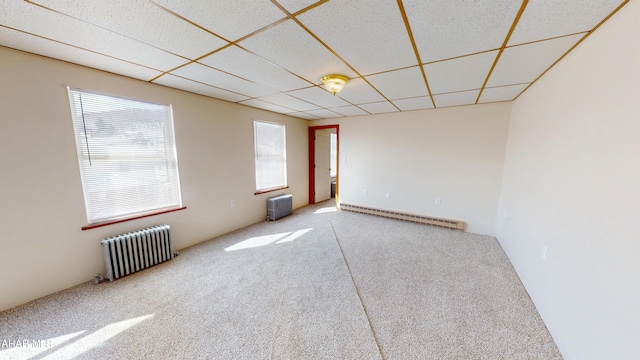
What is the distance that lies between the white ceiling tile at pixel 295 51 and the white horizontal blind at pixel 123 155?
189 cm

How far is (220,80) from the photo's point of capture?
248cm

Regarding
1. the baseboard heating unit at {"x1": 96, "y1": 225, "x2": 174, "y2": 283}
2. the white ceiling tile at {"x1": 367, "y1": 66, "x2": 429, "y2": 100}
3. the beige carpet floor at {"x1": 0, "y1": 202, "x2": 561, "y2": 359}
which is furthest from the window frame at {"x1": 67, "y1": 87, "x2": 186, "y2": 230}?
the white ceiling tile at {"x1": 367, "y1": 66, "x2": 429, "y2": 100}

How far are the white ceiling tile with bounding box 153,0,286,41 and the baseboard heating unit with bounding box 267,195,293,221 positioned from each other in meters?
3.24

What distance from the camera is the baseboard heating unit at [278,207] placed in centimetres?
432

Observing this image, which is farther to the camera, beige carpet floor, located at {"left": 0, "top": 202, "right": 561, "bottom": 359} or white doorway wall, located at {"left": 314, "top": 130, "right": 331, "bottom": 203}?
white doorway wall, located at {"left": 314, "top": 130, "right": 331, "bottom": 203}

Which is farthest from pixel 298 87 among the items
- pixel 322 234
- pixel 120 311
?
pixel 120 311

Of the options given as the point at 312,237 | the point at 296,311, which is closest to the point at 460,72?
the point at 296,311

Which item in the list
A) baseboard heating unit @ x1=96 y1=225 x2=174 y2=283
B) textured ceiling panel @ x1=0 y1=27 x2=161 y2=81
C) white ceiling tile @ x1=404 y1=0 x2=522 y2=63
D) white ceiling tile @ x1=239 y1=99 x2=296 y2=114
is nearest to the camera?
white ceiling tile @ x1=404 y1=0 x2=522 y2=63

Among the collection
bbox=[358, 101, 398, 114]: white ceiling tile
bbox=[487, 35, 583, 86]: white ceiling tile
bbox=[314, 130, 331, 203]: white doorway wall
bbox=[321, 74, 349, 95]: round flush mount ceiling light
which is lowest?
bbox=[314, 130, 331, 203]: white doorway wall

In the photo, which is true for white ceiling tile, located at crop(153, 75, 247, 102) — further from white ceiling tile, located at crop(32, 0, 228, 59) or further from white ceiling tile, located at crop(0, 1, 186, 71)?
white ceiling tile, located at crop(32, 0, 228, 59)

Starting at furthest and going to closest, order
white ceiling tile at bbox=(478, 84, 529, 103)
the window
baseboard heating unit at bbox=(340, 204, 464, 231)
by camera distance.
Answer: the window, baseboard heating unit at bbox=(340, 204, 464, 231), white ceiling tile at bbox=(478, 84, 529, 103)

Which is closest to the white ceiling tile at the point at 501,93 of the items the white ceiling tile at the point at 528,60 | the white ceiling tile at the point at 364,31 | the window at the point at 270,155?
the white ceiling tile at the point at 528,60

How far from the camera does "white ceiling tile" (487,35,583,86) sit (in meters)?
1.60

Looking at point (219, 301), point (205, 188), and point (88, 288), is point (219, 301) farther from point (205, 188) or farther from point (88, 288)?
point (205, 188)
